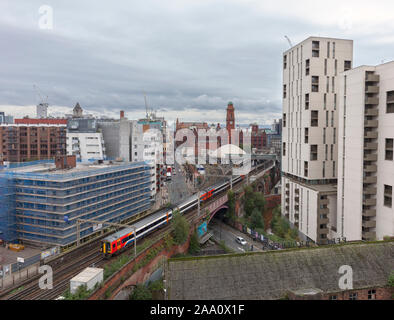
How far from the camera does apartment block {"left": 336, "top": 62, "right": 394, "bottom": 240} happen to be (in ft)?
98.9

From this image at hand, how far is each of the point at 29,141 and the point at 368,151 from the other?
230 ft

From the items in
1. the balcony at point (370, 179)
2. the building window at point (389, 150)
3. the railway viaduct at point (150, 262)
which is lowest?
the railway viaduct at point (150, 262)

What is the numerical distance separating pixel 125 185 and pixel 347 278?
2848cm

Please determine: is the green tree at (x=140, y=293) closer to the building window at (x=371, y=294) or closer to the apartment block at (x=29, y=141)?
the building window at (x=371, y=294)

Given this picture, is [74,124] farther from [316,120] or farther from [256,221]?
[316,120]

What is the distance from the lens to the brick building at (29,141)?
70500mm

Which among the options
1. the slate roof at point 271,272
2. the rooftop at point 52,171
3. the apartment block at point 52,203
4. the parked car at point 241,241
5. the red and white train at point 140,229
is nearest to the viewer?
the slate roof at point 271,272

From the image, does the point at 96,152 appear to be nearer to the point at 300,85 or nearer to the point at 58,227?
the point at 58,227

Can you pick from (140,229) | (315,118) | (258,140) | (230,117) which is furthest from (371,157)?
(258,140)

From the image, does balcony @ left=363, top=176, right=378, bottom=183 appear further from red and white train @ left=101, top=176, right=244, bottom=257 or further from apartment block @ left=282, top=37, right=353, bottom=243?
red and white train @ left=101, top=176, right=244, bottom=257

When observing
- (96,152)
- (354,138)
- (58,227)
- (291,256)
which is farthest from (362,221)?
(96,152)

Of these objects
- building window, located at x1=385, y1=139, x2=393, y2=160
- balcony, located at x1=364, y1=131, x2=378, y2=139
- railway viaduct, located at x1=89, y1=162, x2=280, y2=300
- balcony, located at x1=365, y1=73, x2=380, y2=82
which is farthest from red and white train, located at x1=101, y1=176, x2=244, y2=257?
balcony, located at x1=365, y1=73, x2=380, y2=82

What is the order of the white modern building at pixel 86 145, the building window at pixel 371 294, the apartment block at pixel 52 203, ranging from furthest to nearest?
the white modern building at pixel 86 145
the apartment block at pixel 52 203
the building window at pixel 371 294

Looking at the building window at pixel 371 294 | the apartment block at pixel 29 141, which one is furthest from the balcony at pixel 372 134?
the apartment block at pixel 29 141
